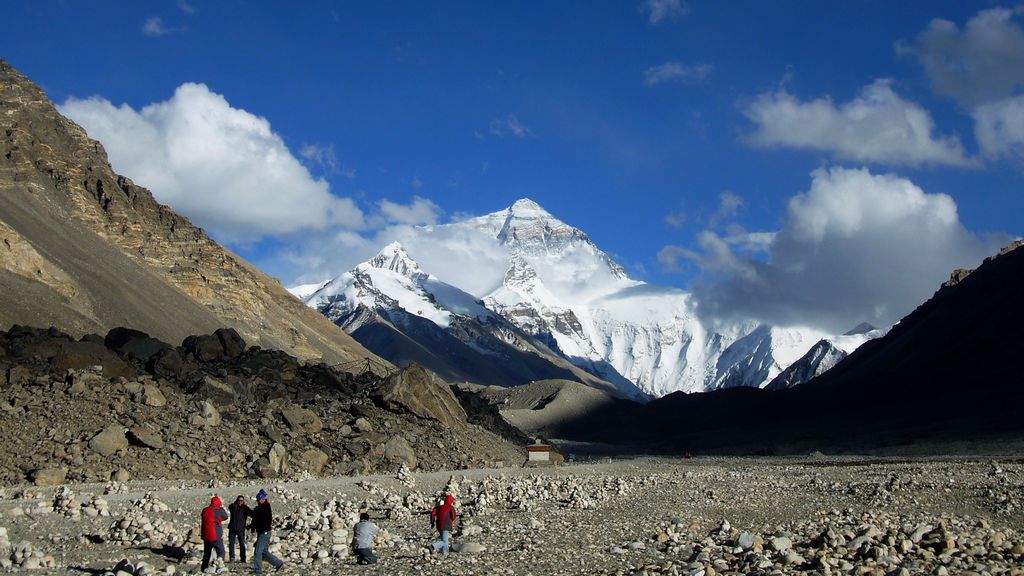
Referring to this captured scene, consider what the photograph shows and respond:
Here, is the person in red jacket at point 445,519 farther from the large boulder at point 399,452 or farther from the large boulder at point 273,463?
the large boulder at point 399,452

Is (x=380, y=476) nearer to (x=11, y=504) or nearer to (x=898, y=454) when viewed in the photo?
(x=11, y=504)

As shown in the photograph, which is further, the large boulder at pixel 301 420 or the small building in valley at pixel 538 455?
the small building in valley at pixel 538 455

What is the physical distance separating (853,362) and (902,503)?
127 meters

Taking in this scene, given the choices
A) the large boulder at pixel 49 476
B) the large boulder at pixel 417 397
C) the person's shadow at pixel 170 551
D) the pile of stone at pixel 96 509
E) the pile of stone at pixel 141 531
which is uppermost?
the large boulder at pixel 417 397

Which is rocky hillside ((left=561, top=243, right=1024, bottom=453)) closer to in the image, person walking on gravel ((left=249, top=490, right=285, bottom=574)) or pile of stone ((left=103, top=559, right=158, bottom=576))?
person walking on gravel ((left=249, top=490, right=285, bottom=574))

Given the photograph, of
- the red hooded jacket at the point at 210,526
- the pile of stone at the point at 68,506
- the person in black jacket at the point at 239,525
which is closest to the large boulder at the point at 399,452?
the pile of stone at the point at 68,506

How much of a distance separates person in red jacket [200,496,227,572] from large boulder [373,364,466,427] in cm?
2730

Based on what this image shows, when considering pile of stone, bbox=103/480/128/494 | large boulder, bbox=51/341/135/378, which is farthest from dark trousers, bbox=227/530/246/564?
large boulder, bbox=51/341/135/378

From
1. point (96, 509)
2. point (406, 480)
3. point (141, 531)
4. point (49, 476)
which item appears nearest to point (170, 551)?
point (141, 531)

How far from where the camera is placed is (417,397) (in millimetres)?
46844

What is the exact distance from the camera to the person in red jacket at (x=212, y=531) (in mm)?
17594

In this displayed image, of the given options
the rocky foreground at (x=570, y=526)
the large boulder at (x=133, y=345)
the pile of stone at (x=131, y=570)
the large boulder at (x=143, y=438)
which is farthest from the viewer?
the large boulder at (x=133, y=345)

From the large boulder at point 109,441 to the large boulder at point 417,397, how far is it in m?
15.3

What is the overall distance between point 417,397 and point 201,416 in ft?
45.1
